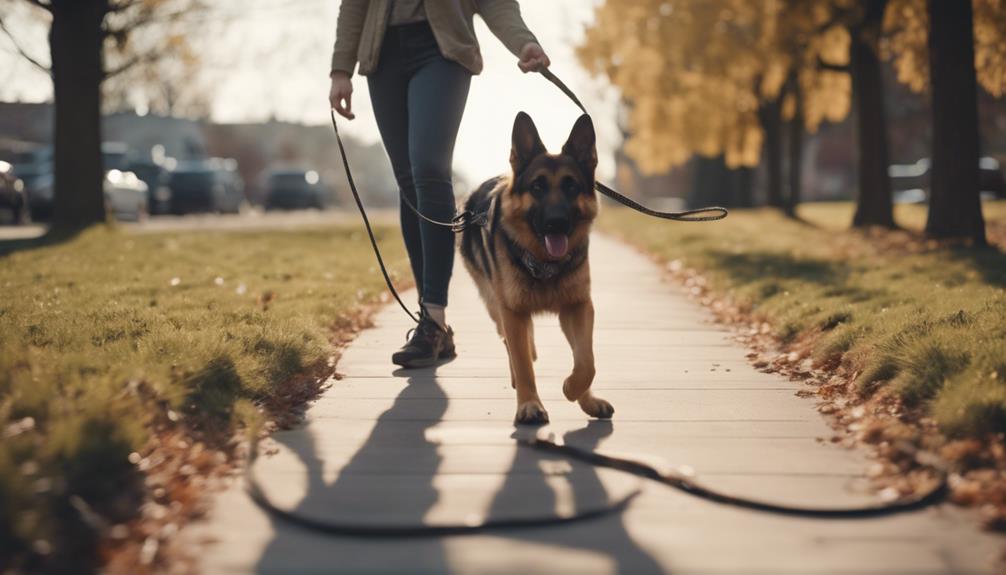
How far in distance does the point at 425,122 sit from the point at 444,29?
0.50 metres

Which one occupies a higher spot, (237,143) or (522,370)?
(522,370)

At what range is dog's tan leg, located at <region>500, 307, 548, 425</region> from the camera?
4492 mm

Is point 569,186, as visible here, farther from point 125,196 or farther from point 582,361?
point 125,196

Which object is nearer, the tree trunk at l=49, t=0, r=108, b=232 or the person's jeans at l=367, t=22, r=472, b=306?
the person's jeans at l=367, t=22, r=472, b=306

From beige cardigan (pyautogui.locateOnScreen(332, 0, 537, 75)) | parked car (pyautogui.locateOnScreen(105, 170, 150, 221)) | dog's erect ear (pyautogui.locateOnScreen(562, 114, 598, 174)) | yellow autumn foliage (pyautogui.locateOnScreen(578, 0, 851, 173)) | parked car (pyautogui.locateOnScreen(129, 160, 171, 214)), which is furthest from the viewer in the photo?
parked car (pyautogui.locateOnScreen(129, 160, 171, 214))

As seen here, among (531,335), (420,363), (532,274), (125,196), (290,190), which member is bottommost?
(290,190)

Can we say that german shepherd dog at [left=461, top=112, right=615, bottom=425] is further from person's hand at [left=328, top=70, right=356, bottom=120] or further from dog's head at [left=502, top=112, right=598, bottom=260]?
person's hand at [left=328, top=70, right=356, bottom=120]

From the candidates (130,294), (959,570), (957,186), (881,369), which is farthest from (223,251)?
(959,570)

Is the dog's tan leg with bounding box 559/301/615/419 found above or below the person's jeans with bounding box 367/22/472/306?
below

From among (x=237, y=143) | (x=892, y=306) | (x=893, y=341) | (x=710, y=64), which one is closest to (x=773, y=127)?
(x=710, y=64)

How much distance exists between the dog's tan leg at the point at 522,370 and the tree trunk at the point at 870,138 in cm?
1458

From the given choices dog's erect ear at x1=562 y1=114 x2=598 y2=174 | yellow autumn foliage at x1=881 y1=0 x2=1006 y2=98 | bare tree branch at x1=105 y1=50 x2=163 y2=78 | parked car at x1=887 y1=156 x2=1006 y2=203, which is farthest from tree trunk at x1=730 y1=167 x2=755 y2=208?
dog's erect ear at x1=562 y1=114 x2=598 y2=174

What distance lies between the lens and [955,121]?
42.6ft

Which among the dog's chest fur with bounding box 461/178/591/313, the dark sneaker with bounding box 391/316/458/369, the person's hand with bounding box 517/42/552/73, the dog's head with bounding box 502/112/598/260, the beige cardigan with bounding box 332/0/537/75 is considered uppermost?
the beige cardigan with bounding box 332/0/537/75
